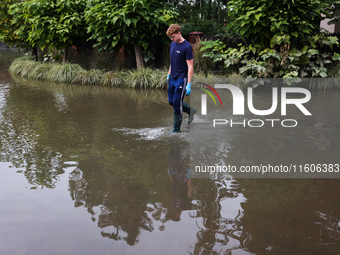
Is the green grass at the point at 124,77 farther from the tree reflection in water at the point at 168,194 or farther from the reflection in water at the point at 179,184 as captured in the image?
the reflection in water at the point at 179,184

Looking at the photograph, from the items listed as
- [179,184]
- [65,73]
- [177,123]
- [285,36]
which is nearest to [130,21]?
[65,73]

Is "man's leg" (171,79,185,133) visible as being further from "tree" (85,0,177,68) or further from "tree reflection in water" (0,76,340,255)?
"tree" (85,0,177,68)

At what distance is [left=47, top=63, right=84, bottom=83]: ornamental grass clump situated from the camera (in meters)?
13.7

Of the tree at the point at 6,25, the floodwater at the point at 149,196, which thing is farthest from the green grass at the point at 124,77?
the floodwater at the point at 149,196

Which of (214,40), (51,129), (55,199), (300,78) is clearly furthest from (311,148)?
(214,40)

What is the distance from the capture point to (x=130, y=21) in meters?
11.6

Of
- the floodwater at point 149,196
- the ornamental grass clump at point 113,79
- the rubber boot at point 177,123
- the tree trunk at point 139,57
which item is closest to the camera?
the floodwater at point 149,196

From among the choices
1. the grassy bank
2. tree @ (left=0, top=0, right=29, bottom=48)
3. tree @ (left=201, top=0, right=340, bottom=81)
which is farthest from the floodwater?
tree @ (left=0, top=0, right=29, bottom=48)

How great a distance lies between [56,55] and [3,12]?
15.2 ft

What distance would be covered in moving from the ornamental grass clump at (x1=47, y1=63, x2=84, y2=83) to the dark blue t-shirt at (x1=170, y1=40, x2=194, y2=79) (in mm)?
8487

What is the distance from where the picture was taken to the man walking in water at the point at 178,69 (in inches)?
226

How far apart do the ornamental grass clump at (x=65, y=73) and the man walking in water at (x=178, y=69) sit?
8.43 m

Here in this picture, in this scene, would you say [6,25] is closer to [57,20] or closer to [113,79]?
[57,20]

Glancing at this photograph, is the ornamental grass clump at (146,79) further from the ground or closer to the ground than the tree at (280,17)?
closer to the ground
